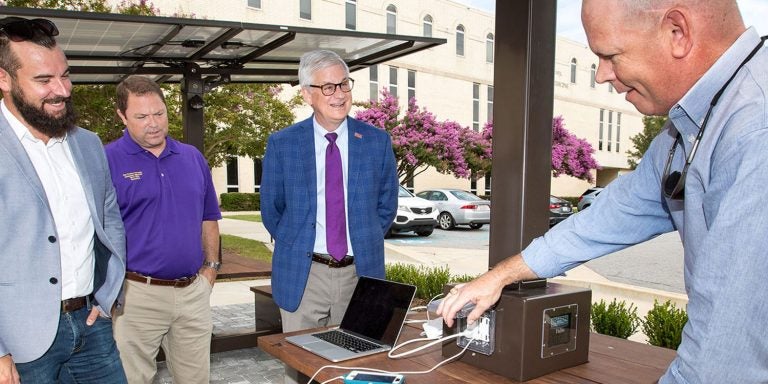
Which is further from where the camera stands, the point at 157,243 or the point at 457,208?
the point at 457,208

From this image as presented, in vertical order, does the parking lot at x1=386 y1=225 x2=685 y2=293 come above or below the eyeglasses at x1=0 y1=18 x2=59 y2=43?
below

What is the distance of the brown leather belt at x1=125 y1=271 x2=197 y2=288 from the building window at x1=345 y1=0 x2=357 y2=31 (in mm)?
30633

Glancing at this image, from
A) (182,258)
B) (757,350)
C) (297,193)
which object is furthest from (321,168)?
(757,350)

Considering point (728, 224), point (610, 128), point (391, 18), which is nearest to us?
point (728, 224)

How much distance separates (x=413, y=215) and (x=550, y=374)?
562 inches

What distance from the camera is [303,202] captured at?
10.0ft

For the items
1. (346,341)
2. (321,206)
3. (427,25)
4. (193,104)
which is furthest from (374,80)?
(346,341)

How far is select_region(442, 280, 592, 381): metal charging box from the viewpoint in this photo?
189cm

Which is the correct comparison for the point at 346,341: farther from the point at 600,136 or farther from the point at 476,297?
the point at 600,136

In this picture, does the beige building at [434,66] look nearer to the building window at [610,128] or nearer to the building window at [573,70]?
the building window at [573,70]

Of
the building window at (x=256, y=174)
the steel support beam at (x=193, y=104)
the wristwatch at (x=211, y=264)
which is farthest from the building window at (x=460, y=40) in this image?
the wristwatch at (x=211, y=264)

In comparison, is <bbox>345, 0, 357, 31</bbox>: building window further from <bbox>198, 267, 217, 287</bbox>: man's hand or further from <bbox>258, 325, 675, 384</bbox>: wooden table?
<bbox>258, 325, 675, 384</bbox>: wooden table

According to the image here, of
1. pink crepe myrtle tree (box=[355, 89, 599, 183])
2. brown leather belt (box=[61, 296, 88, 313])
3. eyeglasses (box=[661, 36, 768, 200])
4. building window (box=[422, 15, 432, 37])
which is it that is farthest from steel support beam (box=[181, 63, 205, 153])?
building window (box=[422, 15, 432, 37])

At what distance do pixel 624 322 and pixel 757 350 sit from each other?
11.3 ft
